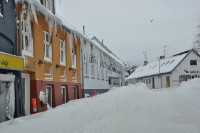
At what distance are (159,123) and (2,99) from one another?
172 inches

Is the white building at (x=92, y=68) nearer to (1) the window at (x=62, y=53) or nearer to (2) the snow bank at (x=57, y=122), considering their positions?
(1) the window at (x=62, y=53)

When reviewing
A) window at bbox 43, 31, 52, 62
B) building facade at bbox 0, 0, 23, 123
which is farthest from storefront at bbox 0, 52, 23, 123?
window at bbox 43, 31, 52, 62

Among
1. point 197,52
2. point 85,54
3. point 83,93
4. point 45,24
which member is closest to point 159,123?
point 45,24

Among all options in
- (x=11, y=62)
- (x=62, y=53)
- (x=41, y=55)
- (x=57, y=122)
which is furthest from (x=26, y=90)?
(x=62, y=53)

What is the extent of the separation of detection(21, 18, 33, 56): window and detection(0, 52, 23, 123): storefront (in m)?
1.17

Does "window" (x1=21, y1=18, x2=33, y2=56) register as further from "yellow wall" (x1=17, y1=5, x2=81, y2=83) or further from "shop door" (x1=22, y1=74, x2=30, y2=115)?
"shop door" (x1=22, y1=74, x2=30, y2=115)

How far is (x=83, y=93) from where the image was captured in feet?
49.2

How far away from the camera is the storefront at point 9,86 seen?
6.80m

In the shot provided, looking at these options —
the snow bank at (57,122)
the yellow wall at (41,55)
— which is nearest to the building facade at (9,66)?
the yellow wall at (41,55)

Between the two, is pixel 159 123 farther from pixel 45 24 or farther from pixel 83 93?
pixel 83 93

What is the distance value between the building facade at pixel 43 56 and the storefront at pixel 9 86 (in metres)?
0.65

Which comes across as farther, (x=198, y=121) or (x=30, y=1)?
(x=30, y=1)

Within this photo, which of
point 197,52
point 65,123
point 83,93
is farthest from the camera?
point 197,52

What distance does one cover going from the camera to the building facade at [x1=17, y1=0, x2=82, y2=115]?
851 centimetres
